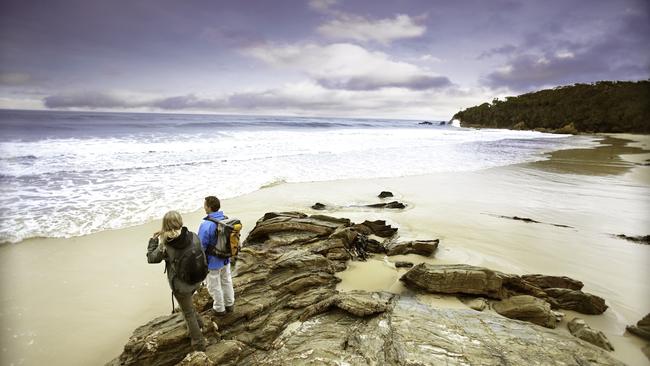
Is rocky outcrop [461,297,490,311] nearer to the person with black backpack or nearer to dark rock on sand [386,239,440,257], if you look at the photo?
dark rock on sand [386,239,440,257]

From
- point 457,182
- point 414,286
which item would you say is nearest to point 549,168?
point 457,182

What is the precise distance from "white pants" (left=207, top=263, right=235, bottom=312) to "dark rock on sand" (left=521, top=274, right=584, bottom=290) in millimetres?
5291

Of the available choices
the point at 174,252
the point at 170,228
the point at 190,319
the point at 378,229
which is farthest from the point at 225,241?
the point at 378,229

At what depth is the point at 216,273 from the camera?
4328mm

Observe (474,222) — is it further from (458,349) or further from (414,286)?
(458,349)

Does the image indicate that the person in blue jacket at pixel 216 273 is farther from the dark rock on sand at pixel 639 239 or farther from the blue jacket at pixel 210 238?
the dark rock on sand at pixel 639 239

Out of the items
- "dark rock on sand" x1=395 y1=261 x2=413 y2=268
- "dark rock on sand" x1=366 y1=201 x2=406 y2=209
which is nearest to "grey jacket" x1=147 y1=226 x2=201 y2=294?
"dark rock on sand" x1=395 y1=261 x2=413 y2=268

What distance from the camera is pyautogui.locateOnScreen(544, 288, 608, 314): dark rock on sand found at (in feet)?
16.1

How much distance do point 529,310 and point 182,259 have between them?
203 inches

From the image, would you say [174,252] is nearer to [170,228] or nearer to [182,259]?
[182,259]

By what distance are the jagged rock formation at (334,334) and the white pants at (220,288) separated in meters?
0.18

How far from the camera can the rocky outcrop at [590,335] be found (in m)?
4.08

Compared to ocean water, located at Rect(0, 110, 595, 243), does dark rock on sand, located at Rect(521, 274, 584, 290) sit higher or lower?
higher

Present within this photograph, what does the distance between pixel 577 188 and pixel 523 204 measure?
481 cm
